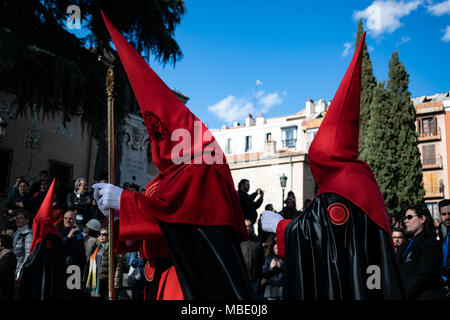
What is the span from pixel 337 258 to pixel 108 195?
5.88ft

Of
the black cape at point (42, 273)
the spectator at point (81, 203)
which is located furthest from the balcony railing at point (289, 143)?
the black cape at point (42, 273)

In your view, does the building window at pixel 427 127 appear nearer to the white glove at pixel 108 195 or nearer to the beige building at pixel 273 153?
the beige building at pixel 273 153

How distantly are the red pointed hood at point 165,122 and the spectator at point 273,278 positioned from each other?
16.9 feet

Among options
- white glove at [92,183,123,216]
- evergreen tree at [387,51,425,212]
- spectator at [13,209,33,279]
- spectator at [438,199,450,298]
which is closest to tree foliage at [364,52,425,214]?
evergreen tree at [387,51,425,212]

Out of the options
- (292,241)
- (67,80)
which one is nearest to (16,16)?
(67,80)

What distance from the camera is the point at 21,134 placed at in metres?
18.6

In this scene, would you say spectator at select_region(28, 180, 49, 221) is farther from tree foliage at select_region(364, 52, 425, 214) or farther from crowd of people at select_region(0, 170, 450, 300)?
tree foliage at select_region(364, 52, 425, 214)

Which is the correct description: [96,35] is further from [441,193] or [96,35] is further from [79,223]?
[441,193]

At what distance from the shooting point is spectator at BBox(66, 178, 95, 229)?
→ 1106 cm

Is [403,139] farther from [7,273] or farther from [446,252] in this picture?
[7,273]

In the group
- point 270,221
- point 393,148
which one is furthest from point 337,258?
point 393,148

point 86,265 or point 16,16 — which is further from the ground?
point 16,16

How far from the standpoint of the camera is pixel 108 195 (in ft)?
11.3
